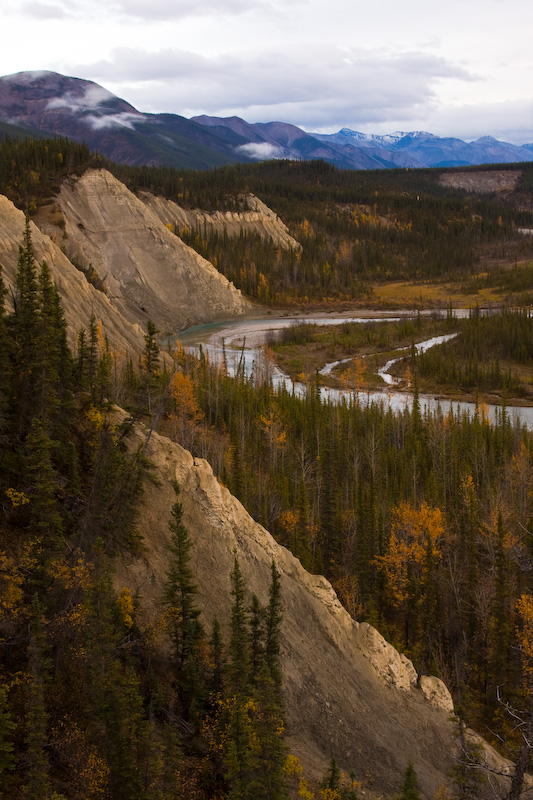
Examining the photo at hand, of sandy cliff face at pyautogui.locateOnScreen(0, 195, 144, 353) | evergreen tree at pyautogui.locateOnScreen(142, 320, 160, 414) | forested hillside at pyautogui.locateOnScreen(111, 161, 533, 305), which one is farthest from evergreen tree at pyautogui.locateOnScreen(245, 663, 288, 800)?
forested hillside at pyautogui.locateOnScreen(111, 161, 533, 305)

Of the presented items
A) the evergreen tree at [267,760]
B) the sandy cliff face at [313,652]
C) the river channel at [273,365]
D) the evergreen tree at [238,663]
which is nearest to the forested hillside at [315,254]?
the river channel at [273,365]

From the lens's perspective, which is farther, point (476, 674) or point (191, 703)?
point (476, 674)

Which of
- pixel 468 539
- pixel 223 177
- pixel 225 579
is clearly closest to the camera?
pixel 225 579

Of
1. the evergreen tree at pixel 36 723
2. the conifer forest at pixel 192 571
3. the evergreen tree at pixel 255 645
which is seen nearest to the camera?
the evergreen tree at pixel 36 723

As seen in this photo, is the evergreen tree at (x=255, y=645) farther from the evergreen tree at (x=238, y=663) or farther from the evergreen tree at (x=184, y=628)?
the evergreen tree at (x=184, y=628)

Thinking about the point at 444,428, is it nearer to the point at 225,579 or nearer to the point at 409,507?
the point at 409,507

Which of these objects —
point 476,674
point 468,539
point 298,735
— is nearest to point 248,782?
point 298,735
